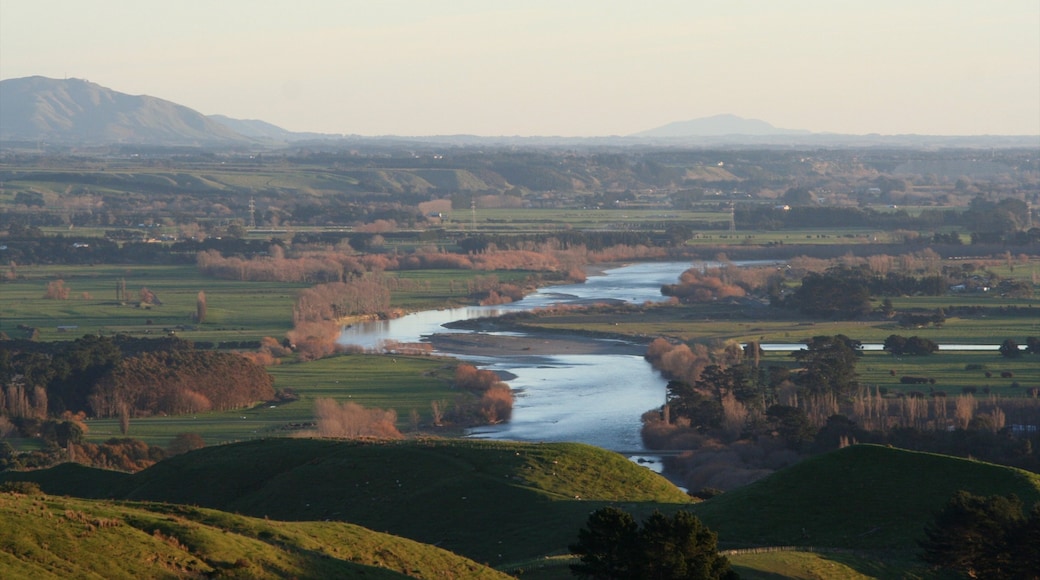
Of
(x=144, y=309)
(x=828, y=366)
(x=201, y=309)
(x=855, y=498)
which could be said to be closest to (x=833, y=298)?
(x=828, y=366)

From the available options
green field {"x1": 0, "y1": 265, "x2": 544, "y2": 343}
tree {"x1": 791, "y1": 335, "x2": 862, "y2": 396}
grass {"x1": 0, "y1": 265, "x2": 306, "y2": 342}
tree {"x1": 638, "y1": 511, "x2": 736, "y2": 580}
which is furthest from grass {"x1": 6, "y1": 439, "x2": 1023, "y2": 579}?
grass {"x1": 0, "y1": 265, "x2": 306, "y2": 342}

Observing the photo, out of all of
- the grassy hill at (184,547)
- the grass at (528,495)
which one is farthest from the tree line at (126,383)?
the grassy hill at (184,547)

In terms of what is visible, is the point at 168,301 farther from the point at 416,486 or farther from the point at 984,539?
the point at 984,539

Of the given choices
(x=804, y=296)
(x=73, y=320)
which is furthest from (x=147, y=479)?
(x=804, y=296)

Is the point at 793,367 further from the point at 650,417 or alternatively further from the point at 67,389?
the point at 67,389

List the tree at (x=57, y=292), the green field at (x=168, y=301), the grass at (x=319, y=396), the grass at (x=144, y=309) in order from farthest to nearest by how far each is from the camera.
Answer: the tree at (x=57, y=292) → the green field at (x=168, y=301) → the grass at (x=144, y=309) → the grass at (x=319, y=396)

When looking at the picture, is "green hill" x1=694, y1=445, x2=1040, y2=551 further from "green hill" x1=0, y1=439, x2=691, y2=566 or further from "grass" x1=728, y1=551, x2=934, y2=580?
"green hill" x1=0, y1=439, x2=691, y2=566

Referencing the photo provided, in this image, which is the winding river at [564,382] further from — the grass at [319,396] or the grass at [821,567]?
the grass at [821,567]
